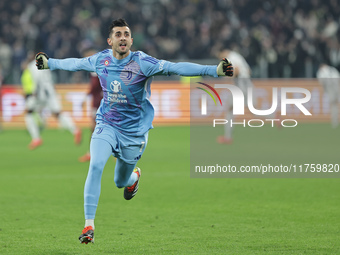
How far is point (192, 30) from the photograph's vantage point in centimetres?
2773

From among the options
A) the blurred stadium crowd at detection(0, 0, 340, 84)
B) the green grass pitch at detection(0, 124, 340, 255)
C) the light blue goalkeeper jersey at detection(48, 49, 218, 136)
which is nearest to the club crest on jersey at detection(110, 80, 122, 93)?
the light blue goalkeeper jersey at detection(48, 49, 218, 136)

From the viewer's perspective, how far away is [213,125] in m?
22.5

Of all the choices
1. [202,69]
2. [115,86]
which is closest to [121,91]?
[115,86]

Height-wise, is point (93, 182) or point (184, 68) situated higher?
point (184, 68)

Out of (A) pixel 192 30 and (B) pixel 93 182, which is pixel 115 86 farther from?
(A) pixel 192 30

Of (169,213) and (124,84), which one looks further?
(169,213)

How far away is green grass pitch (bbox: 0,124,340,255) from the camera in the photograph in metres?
7.03

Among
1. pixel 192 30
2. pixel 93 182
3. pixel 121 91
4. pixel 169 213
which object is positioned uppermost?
pixel 192 30

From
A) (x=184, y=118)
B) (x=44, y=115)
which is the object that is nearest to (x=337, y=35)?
(x=184, y=118)

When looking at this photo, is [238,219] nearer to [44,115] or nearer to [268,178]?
[268,178]

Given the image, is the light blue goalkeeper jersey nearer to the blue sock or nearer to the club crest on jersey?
the club crest on jersey

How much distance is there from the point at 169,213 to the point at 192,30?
19.4 meters

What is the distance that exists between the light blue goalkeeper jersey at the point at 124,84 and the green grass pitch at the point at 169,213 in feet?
4.12

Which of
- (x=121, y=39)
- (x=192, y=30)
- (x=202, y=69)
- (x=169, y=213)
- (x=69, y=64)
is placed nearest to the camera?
(x=202, y=69)
